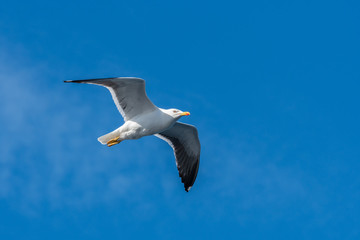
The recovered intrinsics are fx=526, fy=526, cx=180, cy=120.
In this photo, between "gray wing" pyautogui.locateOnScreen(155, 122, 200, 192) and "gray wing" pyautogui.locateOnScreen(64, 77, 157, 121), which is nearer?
"gray wing" pyautogui.locateOnScreen(64, 77, 157, 121)

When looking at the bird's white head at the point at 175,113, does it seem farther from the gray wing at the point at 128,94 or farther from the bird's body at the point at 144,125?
the gray wing at the point at 128,94

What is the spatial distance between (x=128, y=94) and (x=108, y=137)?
59.9 inches

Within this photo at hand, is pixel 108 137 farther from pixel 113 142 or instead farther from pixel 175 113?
pixel 175 113

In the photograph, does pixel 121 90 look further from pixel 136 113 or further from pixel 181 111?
pixel 181 111

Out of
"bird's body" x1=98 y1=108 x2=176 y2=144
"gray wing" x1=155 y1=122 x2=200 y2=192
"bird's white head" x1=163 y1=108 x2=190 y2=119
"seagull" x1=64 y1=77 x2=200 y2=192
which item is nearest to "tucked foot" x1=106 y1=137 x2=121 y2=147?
"seagull" x1=64 y1=77 x2=200 y2=192

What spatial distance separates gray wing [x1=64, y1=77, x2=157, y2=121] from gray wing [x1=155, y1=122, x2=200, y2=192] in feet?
6.61

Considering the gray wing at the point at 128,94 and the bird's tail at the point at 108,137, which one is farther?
the bird's tail at the point at 108,137

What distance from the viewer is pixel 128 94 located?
1449cm

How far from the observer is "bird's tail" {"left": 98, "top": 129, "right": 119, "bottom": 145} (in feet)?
49.3

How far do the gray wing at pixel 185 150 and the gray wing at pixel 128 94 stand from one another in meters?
2.01

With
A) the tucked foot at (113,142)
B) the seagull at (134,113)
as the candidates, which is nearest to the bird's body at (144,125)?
the seagull at (134,113)

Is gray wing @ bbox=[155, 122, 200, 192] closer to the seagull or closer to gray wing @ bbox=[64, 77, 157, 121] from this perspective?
the seagull

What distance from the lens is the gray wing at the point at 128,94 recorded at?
13960mm

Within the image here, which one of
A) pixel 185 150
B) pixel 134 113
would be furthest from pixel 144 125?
pixel 185 150
